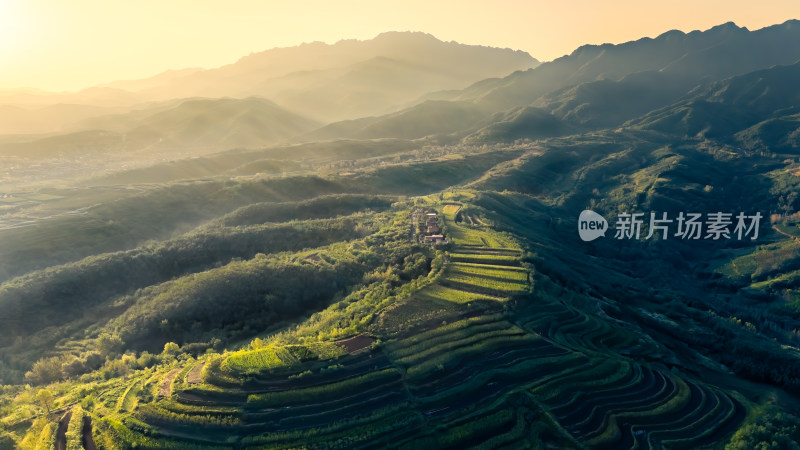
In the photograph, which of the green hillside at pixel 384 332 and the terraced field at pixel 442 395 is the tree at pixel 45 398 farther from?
the terraced field at pixel 442 395

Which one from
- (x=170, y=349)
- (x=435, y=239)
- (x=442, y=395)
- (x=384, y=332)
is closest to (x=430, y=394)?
(x=442, y=395)

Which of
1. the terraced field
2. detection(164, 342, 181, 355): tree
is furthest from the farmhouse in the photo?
detection(164, 342, 181, 355): tree

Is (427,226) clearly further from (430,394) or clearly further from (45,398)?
(45,398)

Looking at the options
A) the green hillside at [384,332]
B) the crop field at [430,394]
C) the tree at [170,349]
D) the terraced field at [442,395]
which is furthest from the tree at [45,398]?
the tree at [170,349]

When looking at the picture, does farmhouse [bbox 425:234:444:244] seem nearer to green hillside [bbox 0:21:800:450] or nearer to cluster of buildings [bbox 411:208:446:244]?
cluster of buildings [bbox 411:208:446:244]

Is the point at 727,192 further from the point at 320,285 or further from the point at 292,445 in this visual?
the point at 292,445
